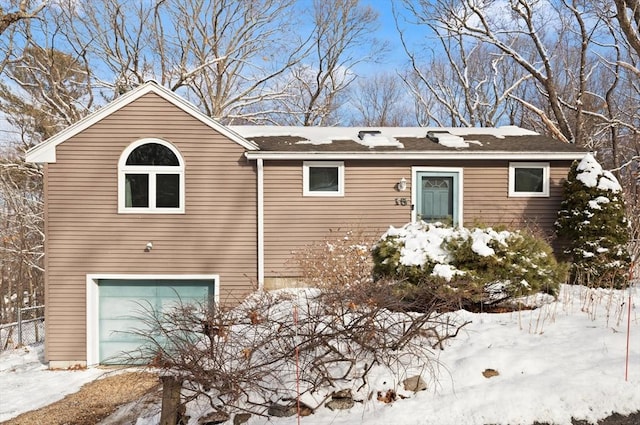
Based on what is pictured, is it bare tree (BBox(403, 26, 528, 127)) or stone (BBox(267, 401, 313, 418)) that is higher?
bare tree (BBox(403, 26, 528, 127))

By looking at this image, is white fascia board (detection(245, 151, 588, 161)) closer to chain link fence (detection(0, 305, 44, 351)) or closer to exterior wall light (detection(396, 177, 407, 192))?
exterior wall light (detection(396, 177, 407, 192))

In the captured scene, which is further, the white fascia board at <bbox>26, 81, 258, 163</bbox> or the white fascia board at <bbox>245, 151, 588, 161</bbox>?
the white fascia board at <bbox>245, 151, 588, 161</bbox>

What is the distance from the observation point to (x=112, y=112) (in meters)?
8.82

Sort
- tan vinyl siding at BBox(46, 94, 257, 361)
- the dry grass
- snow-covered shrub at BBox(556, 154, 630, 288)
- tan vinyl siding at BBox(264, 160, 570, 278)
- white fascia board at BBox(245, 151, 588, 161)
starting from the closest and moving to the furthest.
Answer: the dry grass, snow-covered shrub at BBox(556, 154, 630, 288), tan vinyl siding at BBox(46, 94, 257, 361), white fascia board at BBox(245, 151, 588, 161), tan vinyl siding at BBox(264, 160, 570, 278)

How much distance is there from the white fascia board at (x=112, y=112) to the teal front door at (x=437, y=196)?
3.93 metres

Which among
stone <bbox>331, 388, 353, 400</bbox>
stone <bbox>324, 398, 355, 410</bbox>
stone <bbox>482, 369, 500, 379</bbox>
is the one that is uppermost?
stone <bbox>482, 369, 500, 379</bbox>

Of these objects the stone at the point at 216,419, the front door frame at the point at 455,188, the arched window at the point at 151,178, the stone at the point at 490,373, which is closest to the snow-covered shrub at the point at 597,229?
the front door frame at the point at 455,188

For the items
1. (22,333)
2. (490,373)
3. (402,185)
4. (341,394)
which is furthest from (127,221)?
(22,333)

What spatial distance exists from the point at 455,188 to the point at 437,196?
1.45ft

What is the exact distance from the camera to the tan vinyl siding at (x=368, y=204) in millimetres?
9117

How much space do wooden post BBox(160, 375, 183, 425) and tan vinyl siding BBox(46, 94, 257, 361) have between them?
511cm

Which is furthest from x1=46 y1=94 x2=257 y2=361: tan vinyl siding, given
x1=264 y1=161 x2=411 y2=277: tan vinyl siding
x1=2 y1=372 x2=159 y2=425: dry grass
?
x1=2 y1=372 x2=159 y2=425: dry grass

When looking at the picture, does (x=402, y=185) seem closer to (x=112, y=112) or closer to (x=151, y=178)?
(x=151, y=178)

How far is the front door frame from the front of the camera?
927 centimetres
